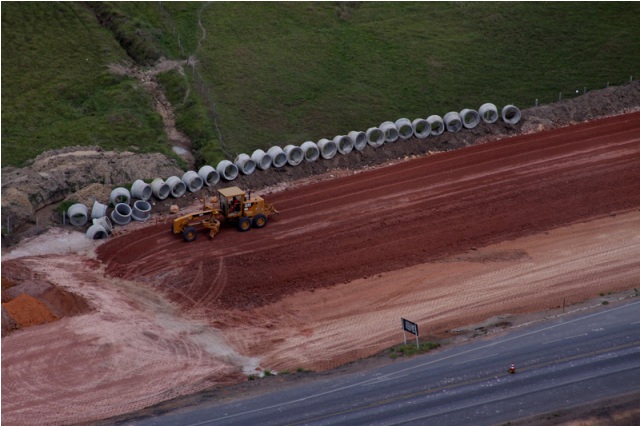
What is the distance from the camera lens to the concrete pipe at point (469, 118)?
48562mm

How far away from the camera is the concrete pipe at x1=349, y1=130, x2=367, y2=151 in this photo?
4625 centimetres

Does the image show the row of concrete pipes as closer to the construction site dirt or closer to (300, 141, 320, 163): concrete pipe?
(300, 141, 320, 163): concrete pipe

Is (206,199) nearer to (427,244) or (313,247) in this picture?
(313,247)

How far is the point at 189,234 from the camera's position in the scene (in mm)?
37812

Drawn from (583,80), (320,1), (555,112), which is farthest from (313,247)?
(320,1)

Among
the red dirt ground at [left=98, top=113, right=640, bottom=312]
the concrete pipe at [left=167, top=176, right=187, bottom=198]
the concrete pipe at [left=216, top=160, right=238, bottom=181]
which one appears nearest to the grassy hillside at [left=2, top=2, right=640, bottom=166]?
the concrete pipe at [left=216, top=160, right=238, bottom=181]

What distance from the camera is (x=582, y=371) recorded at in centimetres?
2762

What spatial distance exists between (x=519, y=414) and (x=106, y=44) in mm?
38960

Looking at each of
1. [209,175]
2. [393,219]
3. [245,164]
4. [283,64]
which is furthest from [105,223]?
[283,64]

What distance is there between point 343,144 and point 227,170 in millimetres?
6275

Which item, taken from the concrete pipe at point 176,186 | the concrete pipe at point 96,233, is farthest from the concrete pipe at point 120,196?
the concrete pipe at point 96,233

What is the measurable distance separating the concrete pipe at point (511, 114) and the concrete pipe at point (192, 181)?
1694 cm

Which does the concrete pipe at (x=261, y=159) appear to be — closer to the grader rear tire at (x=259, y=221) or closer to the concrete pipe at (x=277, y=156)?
the concrete pipe at (x=277, y=156)

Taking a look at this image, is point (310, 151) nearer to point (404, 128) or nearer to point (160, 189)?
point (404, 128)
